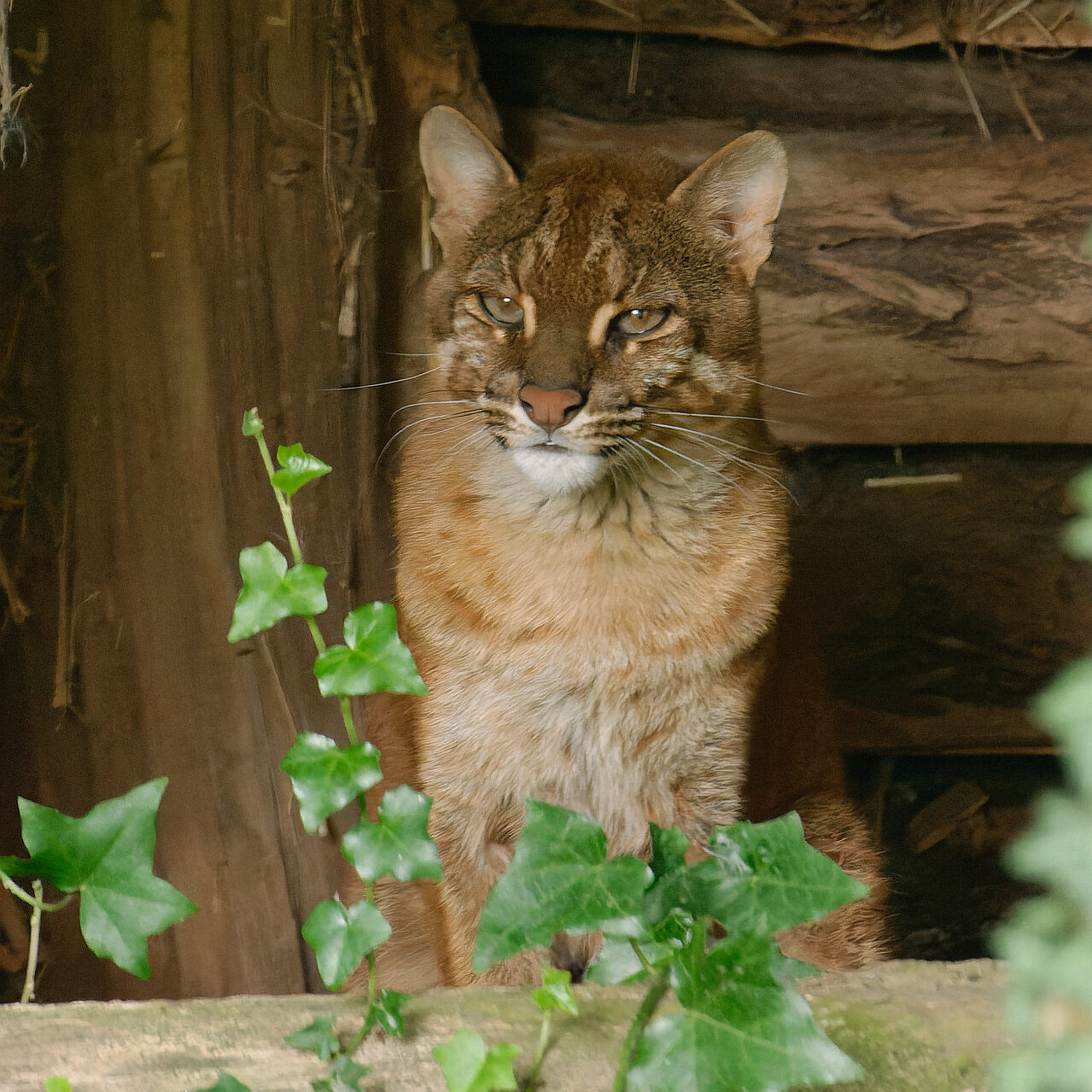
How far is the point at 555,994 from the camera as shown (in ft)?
4.68

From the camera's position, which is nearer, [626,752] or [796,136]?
[626,752]

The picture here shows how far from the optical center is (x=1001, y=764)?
399cm

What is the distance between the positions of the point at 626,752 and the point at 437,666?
16.7 inches

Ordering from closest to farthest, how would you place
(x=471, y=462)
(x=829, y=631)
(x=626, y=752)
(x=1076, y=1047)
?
1. (x=1076, y=1047)
2. (x=626, y=752)
3. (x=471, y=462)
4. (x=829, y=631)

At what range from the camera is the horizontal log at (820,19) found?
320 cm

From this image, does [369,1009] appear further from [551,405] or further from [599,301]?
[599,301]

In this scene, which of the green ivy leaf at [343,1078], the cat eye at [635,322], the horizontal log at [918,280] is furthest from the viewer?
the horizontal log at [918,280]

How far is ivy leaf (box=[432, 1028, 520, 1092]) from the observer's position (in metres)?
1.34

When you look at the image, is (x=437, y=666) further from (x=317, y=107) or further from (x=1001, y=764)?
(x=1001, y=764)

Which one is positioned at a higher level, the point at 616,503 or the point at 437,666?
the point at 616,503

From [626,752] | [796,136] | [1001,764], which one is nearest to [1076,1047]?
[626,752]

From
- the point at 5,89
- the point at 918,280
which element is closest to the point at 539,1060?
the point at 5,89

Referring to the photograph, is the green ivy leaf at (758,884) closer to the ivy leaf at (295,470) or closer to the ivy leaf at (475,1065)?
the ivy leaf at (475,1065)

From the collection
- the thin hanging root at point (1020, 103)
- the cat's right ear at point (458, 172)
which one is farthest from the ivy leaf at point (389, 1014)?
the thin hanging root at point (1020, 103)
